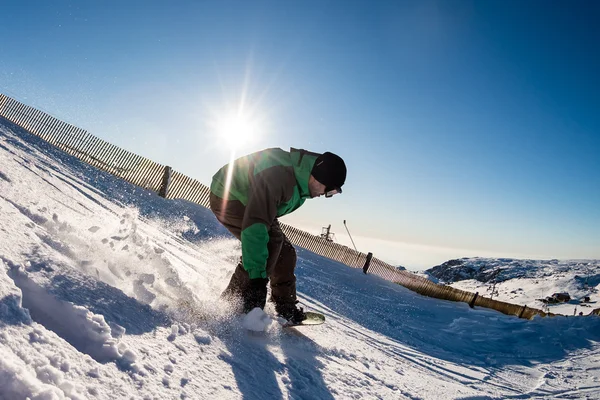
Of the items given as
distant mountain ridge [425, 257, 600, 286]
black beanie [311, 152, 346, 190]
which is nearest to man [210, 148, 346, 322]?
black beanie [311, 152, 346, 190]

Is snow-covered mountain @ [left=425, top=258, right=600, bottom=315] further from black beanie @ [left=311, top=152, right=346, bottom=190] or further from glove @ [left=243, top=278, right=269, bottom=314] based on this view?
glove @ [left=243, top=278, right=269, bottom=314]

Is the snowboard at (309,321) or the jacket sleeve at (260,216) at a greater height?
the jacket sleeve at (260,216)

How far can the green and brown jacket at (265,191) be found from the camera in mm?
2289

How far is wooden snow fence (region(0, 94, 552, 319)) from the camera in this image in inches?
598

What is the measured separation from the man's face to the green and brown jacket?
3cm

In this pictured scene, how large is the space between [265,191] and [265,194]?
0.02 meters

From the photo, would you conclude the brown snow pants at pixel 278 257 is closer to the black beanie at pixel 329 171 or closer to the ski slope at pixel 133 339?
the ski slope at pixel 133 339

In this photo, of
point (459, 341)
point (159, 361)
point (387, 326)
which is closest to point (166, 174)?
point (387, 326)

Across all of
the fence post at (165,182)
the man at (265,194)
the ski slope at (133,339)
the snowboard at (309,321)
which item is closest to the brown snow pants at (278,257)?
the man at (265,194)

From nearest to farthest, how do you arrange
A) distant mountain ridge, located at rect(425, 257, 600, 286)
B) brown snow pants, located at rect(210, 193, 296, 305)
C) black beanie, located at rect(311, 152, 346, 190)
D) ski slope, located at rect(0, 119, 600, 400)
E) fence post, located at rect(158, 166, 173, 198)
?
ski slope, located at rect(0, 119, 600, 400) < black beanie, located at rect(311, 152, 346, 190) < brown snow pants, located at rect(210, 193, 296, 305) < fence post, located at rect(158, 166, 173, 198) < distant mountain ridge, located at rect(425, 257, 600, 286)

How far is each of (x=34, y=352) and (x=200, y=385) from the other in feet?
2.07

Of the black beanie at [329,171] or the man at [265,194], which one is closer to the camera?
the man at [265,194]

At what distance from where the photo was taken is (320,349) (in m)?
2.84

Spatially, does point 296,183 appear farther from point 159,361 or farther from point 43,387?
point 43,387
